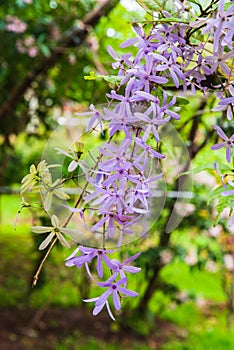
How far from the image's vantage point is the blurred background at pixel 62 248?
79.0 inches

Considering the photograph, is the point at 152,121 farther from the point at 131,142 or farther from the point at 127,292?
the point at 127,292

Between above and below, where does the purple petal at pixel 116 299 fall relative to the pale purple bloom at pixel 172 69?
below

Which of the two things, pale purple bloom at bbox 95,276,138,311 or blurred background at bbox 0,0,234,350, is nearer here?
pale purple bloom at bbox 95,276,138,311

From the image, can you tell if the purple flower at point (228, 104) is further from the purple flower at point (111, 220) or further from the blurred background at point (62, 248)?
the blurred background at point (62, 248)

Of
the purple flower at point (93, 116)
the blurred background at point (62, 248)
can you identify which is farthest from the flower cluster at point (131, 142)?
the blurred background at point (62, 248)

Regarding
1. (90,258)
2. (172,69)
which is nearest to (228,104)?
(172,69)

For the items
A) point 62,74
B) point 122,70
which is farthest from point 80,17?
point 122,70

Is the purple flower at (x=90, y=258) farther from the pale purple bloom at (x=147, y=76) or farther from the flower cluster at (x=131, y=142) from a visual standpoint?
the pale purple bloom at (x=147, y=76)

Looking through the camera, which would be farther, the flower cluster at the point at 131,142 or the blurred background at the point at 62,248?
the blurred background at the point at 62,248

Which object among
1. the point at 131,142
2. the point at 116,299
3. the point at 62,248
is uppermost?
the point at 131,142

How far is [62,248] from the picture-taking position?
1.99 meters

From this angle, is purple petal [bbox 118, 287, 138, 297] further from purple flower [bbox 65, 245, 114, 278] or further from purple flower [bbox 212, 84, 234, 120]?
purple flower [bbox 212, 84, 234, 120]

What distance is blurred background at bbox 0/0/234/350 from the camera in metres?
2.01

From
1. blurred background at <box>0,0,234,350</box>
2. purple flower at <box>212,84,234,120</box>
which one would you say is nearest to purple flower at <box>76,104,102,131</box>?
purple flower at <box>212,84,234,120</box>
